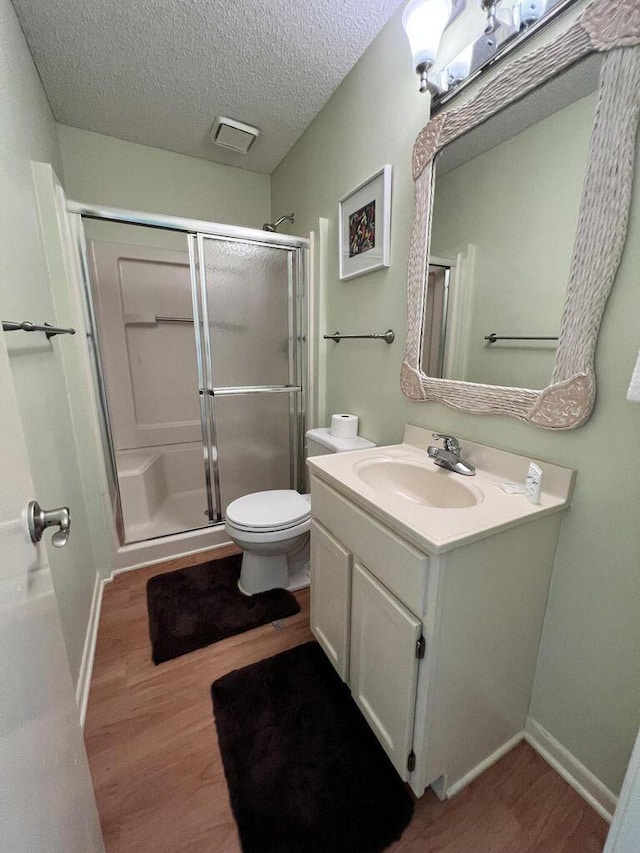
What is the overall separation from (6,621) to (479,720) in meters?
1.17

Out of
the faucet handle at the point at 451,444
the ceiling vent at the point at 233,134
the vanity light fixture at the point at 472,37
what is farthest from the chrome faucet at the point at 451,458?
the ceiling vent at the point at 233,134

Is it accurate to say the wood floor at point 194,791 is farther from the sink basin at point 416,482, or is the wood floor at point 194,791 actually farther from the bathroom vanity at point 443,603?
the sink basin at point 416,482

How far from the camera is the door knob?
1.80 ft

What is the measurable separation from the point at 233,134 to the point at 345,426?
5.92 feet

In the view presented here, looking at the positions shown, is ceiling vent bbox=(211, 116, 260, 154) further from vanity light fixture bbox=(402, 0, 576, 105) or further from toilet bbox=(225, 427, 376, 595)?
toilet bbox=(225, 427, 376, 595)

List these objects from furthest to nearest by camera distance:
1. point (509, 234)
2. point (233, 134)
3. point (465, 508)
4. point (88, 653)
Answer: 1. point (233, 134)
2. point (88, 653)
3. point (509, 234)
4. point (465, 508)

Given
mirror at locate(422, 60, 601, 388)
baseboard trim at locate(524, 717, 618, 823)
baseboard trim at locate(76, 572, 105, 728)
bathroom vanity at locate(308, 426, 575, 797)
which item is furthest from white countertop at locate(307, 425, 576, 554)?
baseboard trim at locate(76, 572, 105, 728)

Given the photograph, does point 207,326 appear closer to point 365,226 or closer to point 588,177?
point 365,226

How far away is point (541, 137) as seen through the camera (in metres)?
0.91

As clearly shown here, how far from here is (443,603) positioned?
0.78 metres

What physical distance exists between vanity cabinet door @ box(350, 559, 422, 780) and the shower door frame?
137 centimetres

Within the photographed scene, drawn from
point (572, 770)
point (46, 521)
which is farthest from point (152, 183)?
point (572, 770)

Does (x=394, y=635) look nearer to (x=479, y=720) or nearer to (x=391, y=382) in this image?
(x=479, y=720)

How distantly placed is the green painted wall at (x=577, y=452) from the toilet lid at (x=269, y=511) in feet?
1.74
